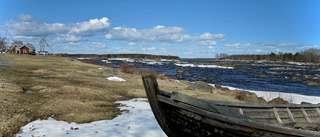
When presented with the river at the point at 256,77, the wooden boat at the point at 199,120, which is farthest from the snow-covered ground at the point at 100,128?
the river at the point at 256,77

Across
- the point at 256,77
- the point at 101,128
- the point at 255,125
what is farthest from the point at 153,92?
the point at 256,77

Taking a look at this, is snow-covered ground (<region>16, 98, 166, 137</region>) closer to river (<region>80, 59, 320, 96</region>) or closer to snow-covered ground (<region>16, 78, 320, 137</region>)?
snow-covered ground (<region>16, 78, 320, 137</region>)

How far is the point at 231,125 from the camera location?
3.61m

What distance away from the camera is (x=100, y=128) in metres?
6.37

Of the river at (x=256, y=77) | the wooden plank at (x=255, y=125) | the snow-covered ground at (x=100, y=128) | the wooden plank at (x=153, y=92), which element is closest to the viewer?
the wooden plank at (x=255, y=125)

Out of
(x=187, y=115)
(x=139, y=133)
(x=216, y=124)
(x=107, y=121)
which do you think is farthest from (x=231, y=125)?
(x=107, y=121)

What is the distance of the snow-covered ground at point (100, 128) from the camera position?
5844mm

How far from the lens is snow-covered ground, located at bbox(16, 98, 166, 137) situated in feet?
19.2

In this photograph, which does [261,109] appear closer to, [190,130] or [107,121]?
[190,130]

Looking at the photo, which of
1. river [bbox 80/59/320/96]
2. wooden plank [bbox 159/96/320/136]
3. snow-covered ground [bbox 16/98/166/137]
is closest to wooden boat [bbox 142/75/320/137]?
wooden plank [bbox 159/96/320/136]

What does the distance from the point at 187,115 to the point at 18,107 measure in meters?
7.47

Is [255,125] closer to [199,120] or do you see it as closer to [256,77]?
[199,120]

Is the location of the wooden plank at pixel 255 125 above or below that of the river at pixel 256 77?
above

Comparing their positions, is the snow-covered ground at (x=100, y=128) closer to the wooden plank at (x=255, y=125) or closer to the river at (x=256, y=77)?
the wooden plank at (x=255, y=125)
